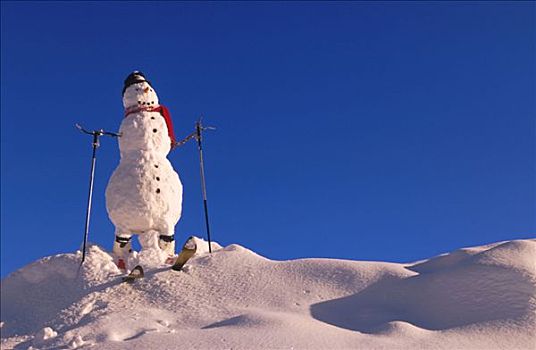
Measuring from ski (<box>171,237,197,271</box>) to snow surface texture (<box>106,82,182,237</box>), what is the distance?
1200mm

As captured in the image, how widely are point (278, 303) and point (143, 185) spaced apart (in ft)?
12.1

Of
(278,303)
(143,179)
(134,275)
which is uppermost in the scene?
(143,179)

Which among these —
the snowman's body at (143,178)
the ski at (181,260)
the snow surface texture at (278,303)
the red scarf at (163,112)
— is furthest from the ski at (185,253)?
the red scarf at (163,112)

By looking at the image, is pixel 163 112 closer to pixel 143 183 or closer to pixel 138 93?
pixel 138 93

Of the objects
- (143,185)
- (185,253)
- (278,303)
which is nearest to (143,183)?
(143,185)

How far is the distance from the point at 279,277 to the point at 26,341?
4.30 metres

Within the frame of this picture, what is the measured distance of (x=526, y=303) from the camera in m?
9.00

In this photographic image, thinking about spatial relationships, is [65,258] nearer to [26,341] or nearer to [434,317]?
[26,341]

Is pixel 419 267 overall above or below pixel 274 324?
above

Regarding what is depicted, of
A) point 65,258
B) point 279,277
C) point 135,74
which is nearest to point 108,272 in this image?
point 65,258

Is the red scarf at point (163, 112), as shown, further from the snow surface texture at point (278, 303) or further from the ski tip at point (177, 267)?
the ski tip at point (177, 267)

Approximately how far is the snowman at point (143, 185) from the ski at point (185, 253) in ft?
2.25

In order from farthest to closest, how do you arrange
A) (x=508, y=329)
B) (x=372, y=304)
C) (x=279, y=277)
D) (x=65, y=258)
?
(x=65, y=258) → (x=279, y=277) → (x=372, y=304) → (x=508, y=329)

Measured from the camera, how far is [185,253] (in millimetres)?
10875
